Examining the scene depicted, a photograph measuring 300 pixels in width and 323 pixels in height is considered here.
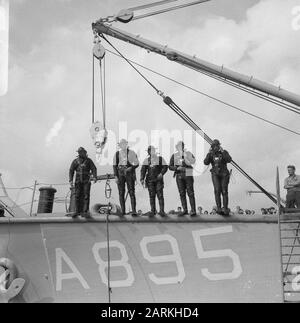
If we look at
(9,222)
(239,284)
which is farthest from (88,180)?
(239,284)

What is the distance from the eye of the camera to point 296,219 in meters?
8.07

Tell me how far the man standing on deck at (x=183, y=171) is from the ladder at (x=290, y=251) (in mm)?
1741

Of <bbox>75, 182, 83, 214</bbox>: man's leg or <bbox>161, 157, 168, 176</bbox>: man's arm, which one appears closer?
<bbox>161, 157, 168, 176</bbox>: man's arm

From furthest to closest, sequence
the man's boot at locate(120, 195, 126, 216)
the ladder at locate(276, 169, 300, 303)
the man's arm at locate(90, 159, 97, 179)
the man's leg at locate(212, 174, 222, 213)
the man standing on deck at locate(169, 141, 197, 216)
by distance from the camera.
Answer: the man's arm at locate(90, 159, 97, 179)
the man's boot at locate(120, 195, 126, 216)
the man standing on deck at locate(169, 141, 197, 216)
the man's leg at locate(212, 174, 222, 213)
the ladder at locate(276, 169, 300, 303)

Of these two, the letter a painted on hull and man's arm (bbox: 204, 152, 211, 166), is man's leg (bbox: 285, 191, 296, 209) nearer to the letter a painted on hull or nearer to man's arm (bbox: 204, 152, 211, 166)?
man's arm (bbox: 204, 152, 211, 166)

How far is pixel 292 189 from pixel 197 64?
4.25 m

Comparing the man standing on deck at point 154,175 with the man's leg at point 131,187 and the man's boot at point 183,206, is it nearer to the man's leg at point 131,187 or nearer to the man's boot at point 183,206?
the man's leg at point 131,187

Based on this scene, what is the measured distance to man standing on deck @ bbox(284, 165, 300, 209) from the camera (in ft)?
28.7

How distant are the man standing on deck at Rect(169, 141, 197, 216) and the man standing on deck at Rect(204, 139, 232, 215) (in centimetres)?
36

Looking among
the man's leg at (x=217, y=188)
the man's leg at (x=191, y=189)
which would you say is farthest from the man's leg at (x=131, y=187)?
the man's leg at (x=217, y=188)

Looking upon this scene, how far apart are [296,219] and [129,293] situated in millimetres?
3451

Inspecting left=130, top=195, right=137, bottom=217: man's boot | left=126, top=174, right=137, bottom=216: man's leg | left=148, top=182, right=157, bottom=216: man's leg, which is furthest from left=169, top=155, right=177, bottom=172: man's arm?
left=130, top=195, right=137, bottom=217: man's boot

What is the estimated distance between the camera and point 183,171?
344 inches
